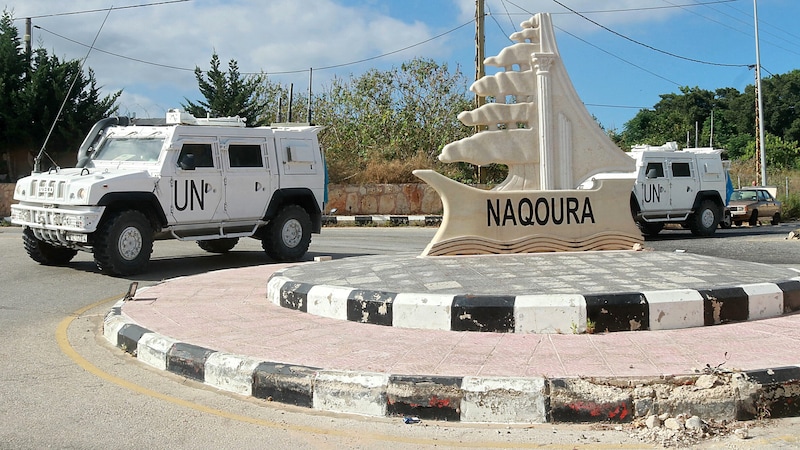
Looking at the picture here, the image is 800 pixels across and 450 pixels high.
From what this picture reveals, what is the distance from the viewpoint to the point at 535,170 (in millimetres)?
9328

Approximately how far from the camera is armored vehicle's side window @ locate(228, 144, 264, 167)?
12063mm

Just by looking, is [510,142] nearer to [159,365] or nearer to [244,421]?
[159,365]

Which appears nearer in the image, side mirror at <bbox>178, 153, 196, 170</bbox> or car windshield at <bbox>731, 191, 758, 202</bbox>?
side mirror at <bbox>178, 153, 196, 170</bbox>

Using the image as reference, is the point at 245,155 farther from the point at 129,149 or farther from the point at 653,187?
the point at 653,187

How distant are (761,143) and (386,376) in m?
31.2

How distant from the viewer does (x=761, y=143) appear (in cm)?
3133

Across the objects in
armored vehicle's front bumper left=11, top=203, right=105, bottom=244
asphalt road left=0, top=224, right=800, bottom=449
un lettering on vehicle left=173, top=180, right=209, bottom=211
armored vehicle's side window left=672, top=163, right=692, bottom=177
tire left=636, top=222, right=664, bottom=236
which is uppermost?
armored vehicle's side window left=672, top=163, right=692, bottom=177

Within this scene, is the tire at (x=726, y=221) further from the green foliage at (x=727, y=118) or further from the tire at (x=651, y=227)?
the green foliage at (x=727, y=118)

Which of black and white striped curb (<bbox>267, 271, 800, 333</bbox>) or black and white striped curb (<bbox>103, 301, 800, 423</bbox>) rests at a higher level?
black and white striped curb (<bbox>267, 271, 800, 333</bbox>)

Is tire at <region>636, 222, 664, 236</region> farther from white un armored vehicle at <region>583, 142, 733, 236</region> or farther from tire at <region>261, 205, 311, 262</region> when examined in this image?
tire at <region>261, 205, 311, 262</region>

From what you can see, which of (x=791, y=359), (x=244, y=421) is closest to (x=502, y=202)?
(x=791, y=359)

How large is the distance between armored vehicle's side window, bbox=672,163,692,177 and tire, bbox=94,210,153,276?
12825 mm

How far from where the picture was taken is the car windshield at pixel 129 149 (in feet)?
37.1

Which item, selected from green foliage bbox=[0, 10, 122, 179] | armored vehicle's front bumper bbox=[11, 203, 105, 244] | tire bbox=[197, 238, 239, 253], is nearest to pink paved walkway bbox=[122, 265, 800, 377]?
armored vehicle's front bumper bbox=[11, 203, 105, 244]
